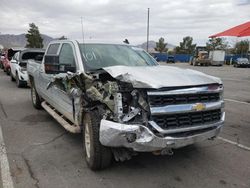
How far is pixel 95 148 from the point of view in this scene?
4.11 metres

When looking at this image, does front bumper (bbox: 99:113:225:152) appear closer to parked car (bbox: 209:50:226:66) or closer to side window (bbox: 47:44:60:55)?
side window (bbox: 47:44:60:55)

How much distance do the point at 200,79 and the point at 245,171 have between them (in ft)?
4.92

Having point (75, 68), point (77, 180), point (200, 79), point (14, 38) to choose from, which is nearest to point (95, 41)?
point (75, 68)

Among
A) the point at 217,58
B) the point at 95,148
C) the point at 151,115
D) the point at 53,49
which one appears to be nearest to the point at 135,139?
the point at 151,115

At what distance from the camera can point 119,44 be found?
20.1ft

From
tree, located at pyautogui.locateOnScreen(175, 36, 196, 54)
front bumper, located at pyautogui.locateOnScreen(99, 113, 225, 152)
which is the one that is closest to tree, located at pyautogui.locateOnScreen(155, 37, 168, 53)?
tree, located at pyautogui.locateOnScreen(175, 36, 196, 54)

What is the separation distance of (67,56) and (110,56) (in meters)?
0.85

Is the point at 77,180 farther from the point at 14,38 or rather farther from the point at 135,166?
the point at 14,38

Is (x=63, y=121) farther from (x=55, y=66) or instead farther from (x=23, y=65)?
(x=23, y=65)

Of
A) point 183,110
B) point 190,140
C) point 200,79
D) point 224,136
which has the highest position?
point 200,79

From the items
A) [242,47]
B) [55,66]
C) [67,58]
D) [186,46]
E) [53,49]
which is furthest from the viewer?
[186,46]

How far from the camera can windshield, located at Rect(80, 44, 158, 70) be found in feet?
17.0

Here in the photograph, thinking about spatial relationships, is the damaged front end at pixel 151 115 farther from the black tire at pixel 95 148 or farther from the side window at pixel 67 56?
the side window at pixel 67 56

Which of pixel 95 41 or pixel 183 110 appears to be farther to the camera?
pixel 95 41
